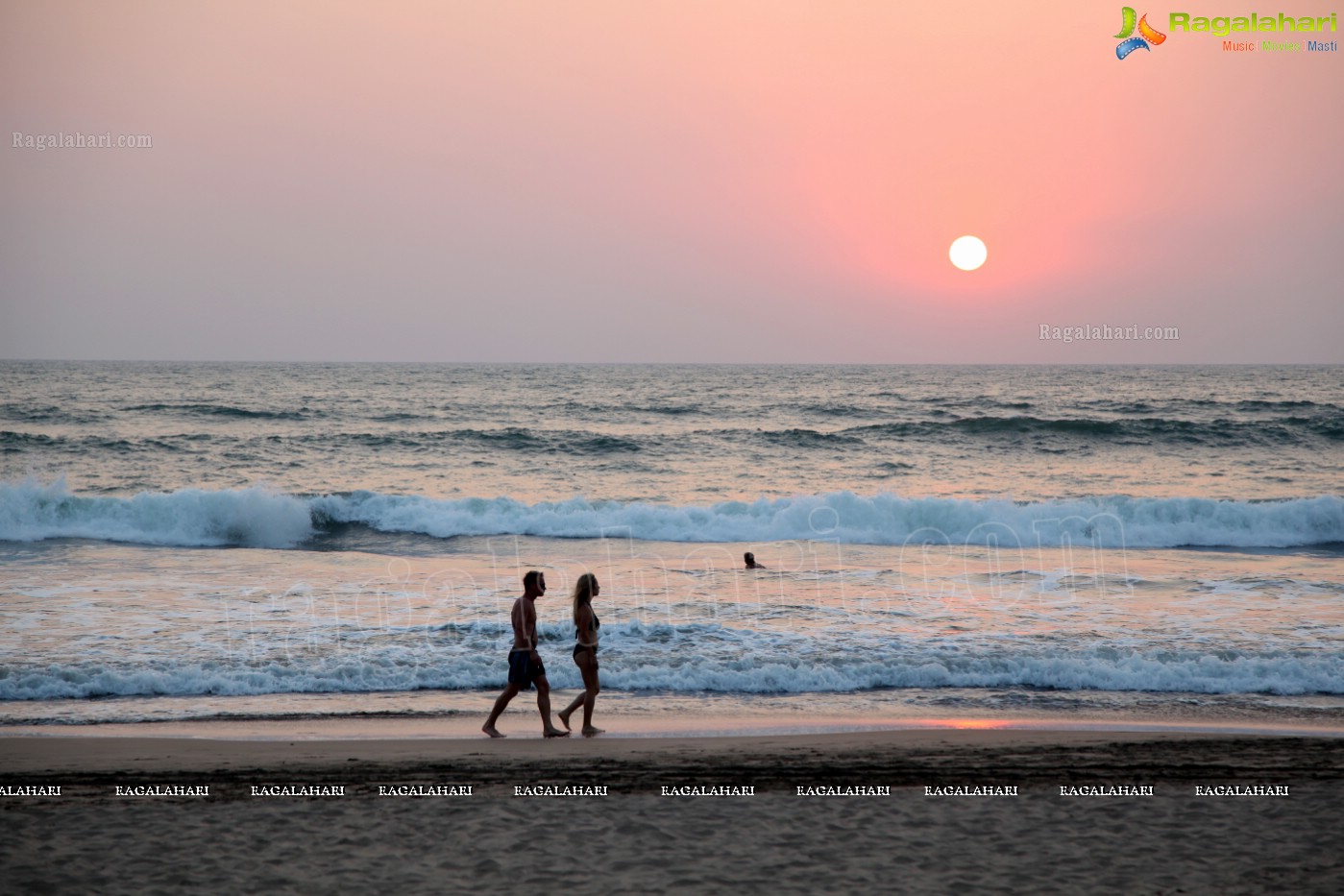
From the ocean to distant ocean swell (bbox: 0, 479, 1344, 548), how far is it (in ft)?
0.35

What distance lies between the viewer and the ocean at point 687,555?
446 inches

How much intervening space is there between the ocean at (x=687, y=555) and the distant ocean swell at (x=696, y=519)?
108 millimetres

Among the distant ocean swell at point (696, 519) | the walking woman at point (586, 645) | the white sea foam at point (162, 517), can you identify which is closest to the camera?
the walking woman at point (586, 645)

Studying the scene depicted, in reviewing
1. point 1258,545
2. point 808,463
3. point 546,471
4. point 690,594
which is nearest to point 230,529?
point 546,471

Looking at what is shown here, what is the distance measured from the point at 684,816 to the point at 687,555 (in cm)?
1404

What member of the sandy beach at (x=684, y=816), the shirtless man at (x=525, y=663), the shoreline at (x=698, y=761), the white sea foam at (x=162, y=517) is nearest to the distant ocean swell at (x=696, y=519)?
the white sea foam at (x=162, y=517)

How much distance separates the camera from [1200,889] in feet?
17.9

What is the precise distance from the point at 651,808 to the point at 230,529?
20.0 metres

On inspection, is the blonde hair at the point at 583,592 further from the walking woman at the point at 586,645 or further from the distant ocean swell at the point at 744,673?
the distant ocean swell at the point at 744,673

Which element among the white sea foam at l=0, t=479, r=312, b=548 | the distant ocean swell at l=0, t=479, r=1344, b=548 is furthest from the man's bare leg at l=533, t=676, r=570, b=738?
the white sea foam at l=0, t=479, r=312, b=548

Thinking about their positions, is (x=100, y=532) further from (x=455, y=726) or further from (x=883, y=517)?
(x=883, y=517)

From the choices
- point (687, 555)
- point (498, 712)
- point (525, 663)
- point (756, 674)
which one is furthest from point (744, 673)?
point (687, 555)

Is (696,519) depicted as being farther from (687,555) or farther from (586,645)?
(586,645)

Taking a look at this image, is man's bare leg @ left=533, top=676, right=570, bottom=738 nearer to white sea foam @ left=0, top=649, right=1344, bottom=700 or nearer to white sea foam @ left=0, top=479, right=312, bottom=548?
white sea foam @ left=0, top=649, right=1344, bottom=700
